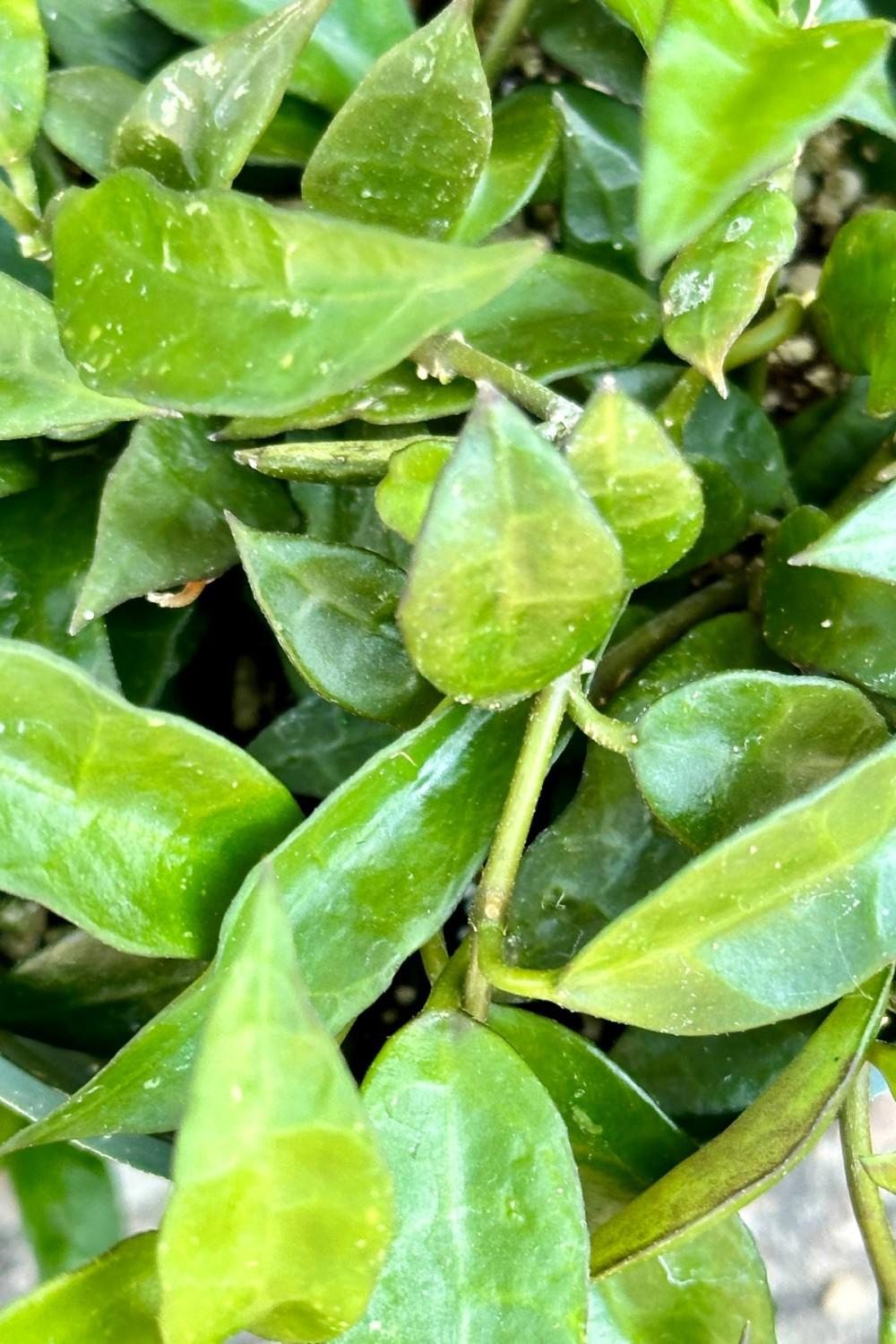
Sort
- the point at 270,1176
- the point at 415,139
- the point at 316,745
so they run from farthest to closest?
1. the point at 316,745
2. the point at 415,139
3. the point at 270,1176

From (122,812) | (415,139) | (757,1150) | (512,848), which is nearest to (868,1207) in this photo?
(757,1150)

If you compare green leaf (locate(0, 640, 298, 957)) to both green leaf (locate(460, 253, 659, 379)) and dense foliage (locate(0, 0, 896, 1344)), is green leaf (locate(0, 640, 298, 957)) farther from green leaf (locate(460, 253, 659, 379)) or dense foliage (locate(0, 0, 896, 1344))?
green leaf (locate(460, 253, 659, 379))

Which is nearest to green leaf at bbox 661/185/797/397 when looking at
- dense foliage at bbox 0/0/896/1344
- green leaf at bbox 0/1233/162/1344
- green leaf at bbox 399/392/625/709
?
dense foliage at bbox 0/0/896/1344

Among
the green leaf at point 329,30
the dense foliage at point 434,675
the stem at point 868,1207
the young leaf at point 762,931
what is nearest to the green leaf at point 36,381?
the dense foliage at point 434,675

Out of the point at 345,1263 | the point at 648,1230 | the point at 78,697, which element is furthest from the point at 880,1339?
the point at 78,697

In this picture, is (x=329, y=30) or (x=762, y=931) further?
(x=329, y=30)

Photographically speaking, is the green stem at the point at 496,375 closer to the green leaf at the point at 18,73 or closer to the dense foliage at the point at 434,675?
the dense foliage at the point at 434,675

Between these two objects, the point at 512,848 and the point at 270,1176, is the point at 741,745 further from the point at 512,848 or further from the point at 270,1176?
the point at 270,1176
